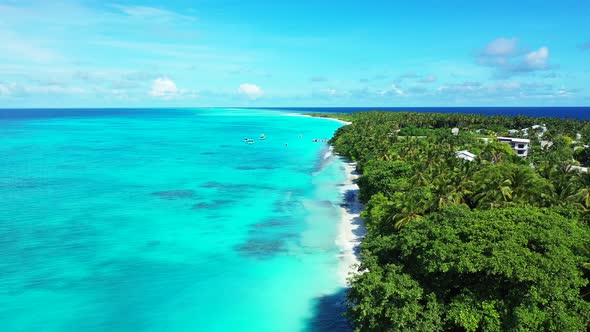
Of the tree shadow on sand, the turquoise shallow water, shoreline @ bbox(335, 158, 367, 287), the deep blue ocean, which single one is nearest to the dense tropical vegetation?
the tree shadow on sand

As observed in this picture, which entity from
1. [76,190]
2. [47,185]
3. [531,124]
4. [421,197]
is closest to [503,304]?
[421,197]

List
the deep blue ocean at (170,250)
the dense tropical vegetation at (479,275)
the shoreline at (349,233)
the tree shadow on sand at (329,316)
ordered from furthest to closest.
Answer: the shoreline at (349,233) < the deep blue ocean at (170,250) < the tree shadow on sand at (329,316) < the dense tropical vegetation at (479,275)

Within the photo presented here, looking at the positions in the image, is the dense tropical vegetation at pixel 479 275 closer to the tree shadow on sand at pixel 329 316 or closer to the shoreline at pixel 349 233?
the tree shadow on sand at pixel 329 316

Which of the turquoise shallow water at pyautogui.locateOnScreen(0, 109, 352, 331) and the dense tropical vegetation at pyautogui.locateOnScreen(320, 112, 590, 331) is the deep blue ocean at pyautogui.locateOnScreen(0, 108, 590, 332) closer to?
the turquoise shallow water at pyautogui.locateOnScreen(0, 109, 352, 331)

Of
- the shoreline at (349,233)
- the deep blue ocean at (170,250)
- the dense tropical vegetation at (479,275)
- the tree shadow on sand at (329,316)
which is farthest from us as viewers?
the shoreline at (349,233)

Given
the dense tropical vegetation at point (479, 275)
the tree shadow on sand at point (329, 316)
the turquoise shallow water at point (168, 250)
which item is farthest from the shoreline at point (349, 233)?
the dense tropical vegetation at point (479, 275)

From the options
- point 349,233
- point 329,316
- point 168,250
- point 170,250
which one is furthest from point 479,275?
point 168,250
